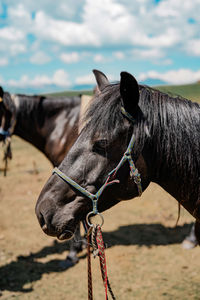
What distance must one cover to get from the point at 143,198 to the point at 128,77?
586 centimetres

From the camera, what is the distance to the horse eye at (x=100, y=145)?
1.67 meters

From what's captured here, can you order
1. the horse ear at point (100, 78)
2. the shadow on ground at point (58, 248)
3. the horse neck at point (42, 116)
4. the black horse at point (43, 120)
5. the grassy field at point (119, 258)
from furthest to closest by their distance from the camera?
the horse neck at point (42, 116) → the black horse at point (43, 120) → the shadow on ground at point (58, 248) → the grassy field at point (119, 258) → the horse ear at point (100, 78)

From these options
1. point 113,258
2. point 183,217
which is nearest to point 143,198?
point 183,217

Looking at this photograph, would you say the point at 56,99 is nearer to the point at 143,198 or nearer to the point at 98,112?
the point at 98,112

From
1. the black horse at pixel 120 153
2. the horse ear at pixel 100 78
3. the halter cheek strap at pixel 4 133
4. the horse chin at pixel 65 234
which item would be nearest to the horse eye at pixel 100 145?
the black horse at pixel 120 153

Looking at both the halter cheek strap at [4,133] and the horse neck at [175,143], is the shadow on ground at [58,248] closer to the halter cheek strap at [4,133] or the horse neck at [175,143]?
the halter cheek strap at [4,133]

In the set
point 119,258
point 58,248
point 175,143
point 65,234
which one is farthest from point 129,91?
point 58,248

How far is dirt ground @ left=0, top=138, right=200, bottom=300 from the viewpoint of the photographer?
3633 millimetres

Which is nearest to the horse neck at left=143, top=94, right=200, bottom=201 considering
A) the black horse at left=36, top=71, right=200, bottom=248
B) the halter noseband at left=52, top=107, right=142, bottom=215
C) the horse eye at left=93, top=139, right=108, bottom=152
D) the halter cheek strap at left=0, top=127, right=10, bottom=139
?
the black horse at left=36, top=71, right=200, bottom=248

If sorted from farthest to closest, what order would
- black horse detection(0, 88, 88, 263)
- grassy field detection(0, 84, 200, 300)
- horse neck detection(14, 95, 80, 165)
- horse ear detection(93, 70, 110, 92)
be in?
horse neck detection(14, 95, 80, 165) → black horse detection(0, 88, 88, 263) → grassy field detection(0, 84, 200, 300) → horse ear detection(93, 70, 110, 92)

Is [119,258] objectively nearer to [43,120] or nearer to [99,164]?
[43,120]

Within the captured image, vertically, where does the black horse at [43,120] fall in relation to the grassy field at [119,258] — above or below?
above

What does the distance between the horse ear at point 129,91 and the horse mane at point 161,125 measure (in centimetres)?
5

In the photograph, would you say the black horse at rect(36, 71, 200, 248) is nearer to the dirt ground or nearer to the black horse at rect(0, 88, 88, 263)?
the dirt ground
